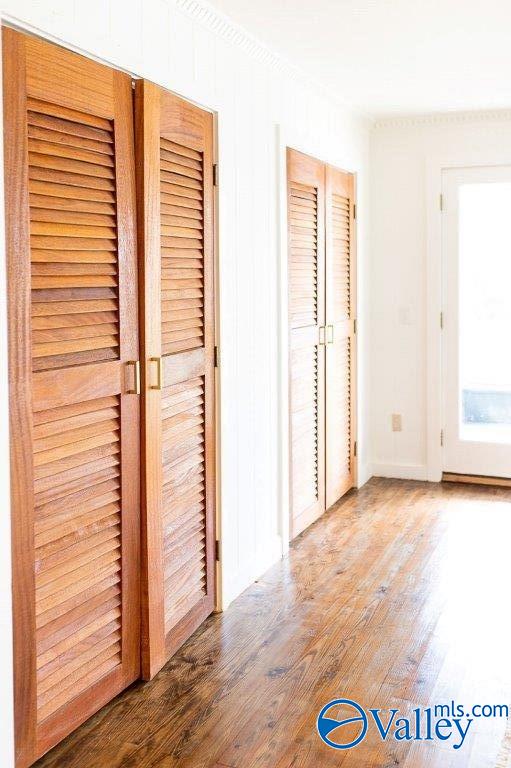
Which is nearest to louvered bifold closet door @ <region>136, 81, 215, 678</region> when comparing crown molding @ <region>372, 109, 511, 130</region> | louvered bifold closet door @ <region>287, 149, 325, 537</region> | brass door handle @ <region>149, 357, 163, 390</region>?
brass door handle @ <region>149, 357, 163, 390</region>

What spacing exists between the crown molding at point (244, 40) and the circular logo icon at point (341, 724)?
242cm

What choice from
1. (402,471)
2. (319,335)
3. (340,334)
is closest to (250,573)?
(319,335)

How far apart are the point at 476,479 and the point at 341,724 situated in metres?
3.27

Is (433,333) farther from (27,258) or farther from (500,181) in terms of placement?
(27,258)

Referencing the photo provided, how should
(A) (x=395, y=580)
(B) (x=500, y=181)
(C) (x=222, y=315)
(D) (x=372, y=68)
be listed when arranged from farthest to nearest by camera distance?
(B) (x=500, y=181) → (D) (x=372, y=68) → (A) (x=395, y=580) → (C) (x=222, y=315)

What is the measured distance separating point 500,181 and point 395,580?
2795mm

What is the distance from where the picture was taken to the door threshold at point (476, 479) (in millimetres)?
5453

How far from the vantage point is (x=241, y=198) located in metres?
3.52

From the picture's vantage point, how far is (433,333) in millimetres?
5488

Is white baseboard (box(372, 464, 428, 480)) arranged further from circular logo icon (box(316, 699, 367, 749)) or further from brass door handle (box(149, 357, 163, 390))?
brass door handle (box(149, 357, 163, 390))

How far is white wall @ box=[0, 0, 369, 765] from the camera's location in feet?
9.18

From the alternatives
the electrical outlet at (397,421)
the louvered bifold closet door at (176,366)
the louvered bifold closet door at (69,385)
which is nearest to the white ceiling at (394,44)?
the louvered bifold closet door at (176,366)

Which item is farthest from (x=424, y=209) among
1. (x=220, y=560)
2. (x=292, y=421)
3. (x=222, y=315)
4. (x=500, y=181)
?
(x=220, y=560)

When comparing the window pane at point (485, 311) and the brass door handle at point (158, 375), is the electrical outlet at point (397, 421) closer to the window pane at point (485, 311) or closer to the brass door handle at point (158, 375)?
the window pane at point (485, 311)
